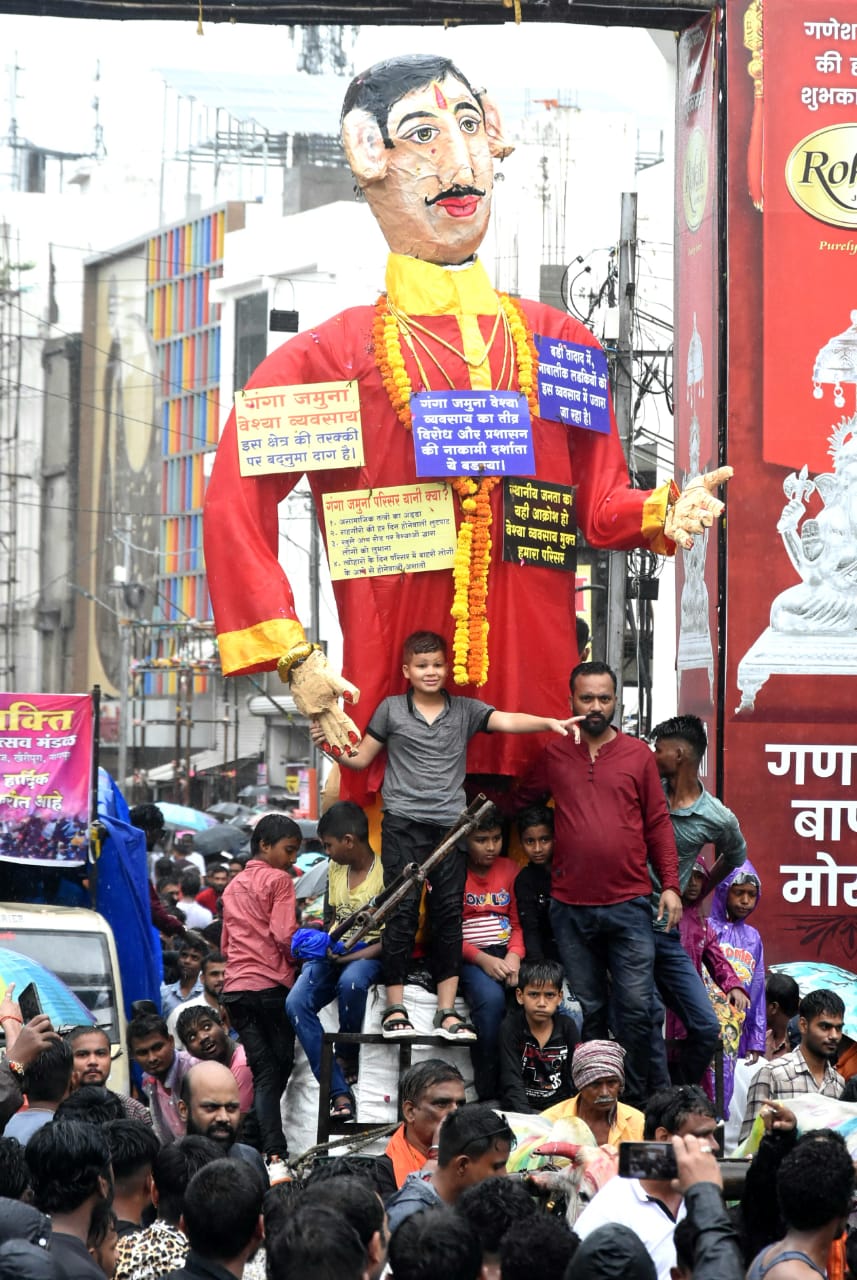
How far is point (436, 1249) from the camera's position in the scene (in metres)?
3.99

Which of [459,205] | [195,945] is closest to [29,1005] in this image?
[459,205]

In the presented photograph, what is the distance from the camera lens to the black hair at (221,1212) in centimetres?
429

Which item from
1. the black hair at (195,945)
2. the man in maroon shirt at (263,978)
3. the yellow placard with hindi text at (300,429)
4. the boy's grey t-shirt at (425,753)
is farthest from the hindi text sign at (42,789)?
the boy's grey t-shirt at (425,753)

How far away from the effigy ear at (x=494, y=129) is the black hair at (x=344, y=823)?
8.50 feet

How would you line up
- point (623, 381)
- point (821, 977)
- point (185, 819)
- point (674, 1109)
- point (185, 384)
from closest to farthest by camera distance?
1. point (674, 1109)
2. point (821, 977)
3. point (623, 381)
4. point (185, 819)
5. point (185, 384)

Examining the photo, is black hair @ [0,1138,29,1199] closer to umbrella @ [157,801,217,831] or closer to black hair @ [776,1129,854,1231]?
black hair @ [776,1129,854,1231]

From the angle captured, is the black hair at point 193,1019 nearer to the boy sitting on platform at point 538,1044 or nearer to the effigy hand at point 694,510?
the boy sitting on platform at point 538,1044

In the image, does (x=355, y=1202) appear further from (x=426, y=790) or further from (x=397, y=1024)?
(x=426, y=790)

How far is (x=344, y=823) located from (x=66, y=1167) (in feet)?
9.65

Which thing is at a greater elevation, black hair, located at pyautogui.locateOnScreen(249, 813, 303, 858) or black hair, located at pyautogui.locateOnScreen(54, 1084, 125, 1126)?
black hair, located at pyautogui.locateOnScreen(249, 813, 303, 858)

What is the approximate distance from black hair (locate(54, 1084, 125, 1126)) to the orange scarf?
78 cm

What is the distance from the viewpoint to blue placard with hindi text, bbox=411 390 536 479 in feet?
25.4

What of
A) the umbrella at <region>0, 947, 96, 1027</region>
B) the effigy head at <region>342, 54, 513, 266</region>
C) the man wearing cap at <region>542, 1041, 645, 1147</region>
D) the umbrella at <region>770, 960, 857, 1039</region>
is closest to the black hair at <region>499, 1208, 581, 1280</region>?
the man wearing cap at <region>542, 1041, 645, 1147</region>

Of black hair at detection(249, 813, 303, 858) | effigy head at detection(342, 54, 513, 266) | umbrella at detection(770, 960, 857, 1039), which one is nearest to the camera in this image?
effigy head at detection(342, 54, 513, 266)
